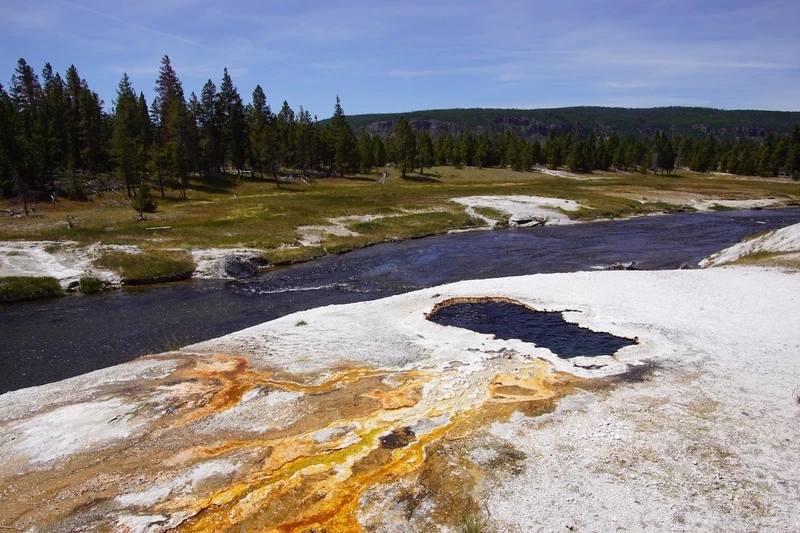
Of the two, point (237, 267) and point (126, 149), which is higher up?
point (126, 149)

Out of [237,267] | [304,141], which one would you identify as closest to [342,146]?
[304,141]

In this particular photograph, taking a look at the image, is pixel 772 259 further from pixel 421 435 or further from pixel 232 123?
pixel 232 123

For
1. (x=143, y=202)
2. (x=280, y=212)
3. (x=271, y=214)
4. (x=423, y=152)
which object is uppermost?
(x=423, y=152)

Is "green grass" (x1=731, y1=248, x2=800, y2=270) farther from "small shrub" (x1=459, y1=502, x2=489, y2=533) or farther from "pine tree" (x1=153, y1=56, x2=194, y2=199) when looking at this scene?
"pine tree" (x1=153, y1=56, x2=194, y2=199)

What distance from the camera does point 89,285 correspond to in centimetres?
3522

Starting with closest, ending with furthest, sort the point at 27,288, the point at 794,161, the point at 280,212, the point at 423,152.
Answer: the point at 27,288 < the point at 280,212 < the point at 423,152 < the point at 794,161

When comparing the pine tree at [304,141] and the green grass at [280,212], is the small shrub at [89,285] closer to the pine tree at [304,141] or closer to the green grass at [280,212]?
the green grass at [280,212]

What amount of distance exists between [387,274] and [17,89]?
4104 inches

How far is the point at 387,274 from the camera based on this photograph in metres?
39.1

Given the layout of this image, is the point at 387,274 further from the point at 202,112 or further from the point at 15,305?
the point at 202,112

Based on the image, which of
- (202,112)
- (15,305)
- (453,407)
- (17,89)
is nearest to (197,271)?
(15,305)

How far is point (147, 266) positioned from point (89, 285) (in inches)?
180

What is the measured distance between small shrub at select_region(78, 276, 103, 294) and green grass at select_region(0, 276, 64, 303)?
1271 mm

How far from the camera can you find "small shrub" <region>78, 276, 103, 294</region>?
3503cm
